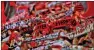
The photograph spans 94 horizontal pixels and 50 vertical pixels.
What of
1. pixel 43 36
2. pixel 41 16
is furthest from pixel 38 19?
pixel 43 36

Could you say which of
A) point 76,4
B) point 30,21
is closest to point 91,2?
point 76,4

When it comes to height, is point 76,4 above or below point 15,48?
above

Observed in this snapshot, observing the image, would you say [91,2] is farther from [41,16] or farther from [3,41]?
[3,41]

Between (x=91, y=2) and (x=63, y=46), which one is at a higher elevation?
(x=91, y=2)

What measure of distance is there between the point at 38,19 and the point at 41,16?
4cm

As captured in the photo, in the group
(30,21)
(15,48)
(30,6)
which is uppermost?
(30,6)

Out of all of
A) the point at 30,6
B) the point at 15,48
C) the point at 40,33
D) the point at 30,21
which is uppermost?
the point at 30,6

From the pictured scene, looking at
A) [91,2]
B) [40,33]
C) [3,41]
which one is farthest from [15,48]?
[91,2]

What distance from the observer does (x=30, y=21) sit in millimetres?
1777

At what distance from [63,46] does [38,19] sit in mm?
330

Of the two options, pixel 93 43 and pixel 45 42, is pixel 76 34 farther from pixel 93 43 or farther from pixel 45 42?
Answer: pixel 45 42

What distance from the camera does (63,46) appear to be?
1.76m

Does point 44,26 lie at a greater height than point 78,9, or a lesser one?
lesser

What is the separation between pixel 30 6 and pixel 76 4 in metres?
0.41
